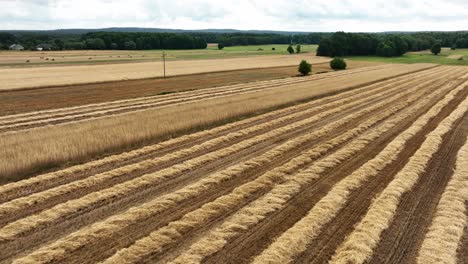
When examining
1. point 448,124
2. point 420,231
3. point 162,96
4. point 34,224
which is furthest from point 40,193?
point 162,96

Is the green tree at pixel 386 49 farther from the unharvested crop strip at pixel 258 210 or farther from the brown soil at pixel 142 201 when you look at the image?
the brown soil at pixel 142 201

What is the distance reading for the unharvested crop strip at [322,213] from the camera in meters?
8.82

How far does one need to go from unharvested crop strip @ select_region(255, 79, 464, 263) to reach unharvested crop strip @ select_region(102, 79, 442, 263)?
6.40 feet

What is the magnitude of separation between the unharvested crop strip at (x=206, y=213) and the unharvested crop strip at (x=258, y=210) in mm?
427

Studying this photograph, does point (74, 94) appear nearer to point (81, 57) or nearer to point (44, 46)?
point (81, 57)

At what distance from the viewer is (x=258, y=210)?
36.3 feet

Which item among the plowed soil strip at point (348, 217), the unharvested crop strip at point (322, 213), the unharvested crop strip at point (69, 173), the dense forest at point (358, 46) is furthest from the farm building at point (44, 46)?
the plowed soil strip at point (348, 217)

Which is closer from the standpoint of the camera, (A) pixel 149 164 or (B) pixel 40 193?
(B) pixel 40 193

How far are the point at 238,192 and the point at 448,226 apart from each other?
5.64 m

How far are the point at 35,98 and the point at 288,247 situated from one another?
3492 centimetres

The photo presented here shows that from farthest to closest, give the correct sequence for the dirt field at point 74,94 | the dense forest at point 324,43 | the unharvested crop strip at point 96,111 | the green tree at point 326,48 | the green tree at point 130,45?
the green tree at point 130,45
the dense forest at point 324,43
the green tree at point 326,48
the dirt field at point 74,94
the unharvested crop strip at point 96,111

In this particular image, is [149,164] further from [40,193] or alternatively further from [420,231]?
[420,231]

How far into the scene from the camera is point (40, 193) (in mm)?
12211

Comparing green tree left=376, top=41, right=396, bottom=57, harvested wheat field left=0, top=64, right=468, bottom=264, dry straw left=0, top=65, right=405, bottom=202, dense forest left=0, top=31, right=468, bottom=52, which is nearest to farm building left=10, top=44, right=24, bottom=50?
dense forest left=0, top=31, right=468, bottom=52
